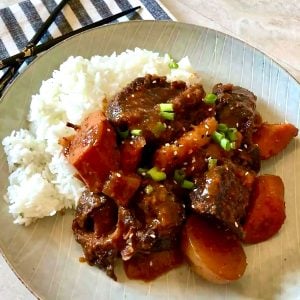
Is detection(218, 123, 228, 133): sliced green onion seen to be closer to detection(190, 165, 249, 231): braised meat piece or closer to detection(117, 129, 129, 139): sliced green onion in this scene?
detection(190, 165, 249, 231): braised meat piece

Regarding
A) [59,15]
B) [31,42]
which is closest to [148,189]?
[31,42]

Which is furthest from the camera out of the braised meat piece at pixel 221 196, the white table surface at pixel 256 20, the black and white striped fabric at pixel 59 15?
the white table surface at pixel 256 20

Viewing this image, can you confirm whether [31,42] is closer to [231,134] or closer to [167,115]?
[167,115]

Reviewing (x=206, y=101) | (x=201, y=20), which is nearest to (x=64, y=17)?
(x=201, y=20)

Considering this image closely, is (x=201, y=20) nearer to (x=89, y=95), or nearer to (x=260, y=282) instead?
(x=89, y=95)

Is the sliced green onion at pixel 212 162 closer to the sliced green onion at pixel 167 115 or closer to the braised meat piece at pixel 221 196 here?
the braised meat piece at pixel 221 196

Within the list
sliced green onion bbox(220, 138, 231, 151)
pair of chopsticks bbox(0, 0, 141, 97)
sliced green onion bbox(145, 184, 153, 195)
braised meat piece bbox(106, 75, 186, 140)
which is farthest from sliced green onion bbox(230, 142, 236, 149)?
pair of chopsticks bbox(0, 0, 141, 97)

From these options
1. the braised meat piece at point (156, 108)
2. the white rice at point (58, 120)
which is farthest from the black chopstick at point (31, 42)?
the braised meat piece at point (156, 108)
